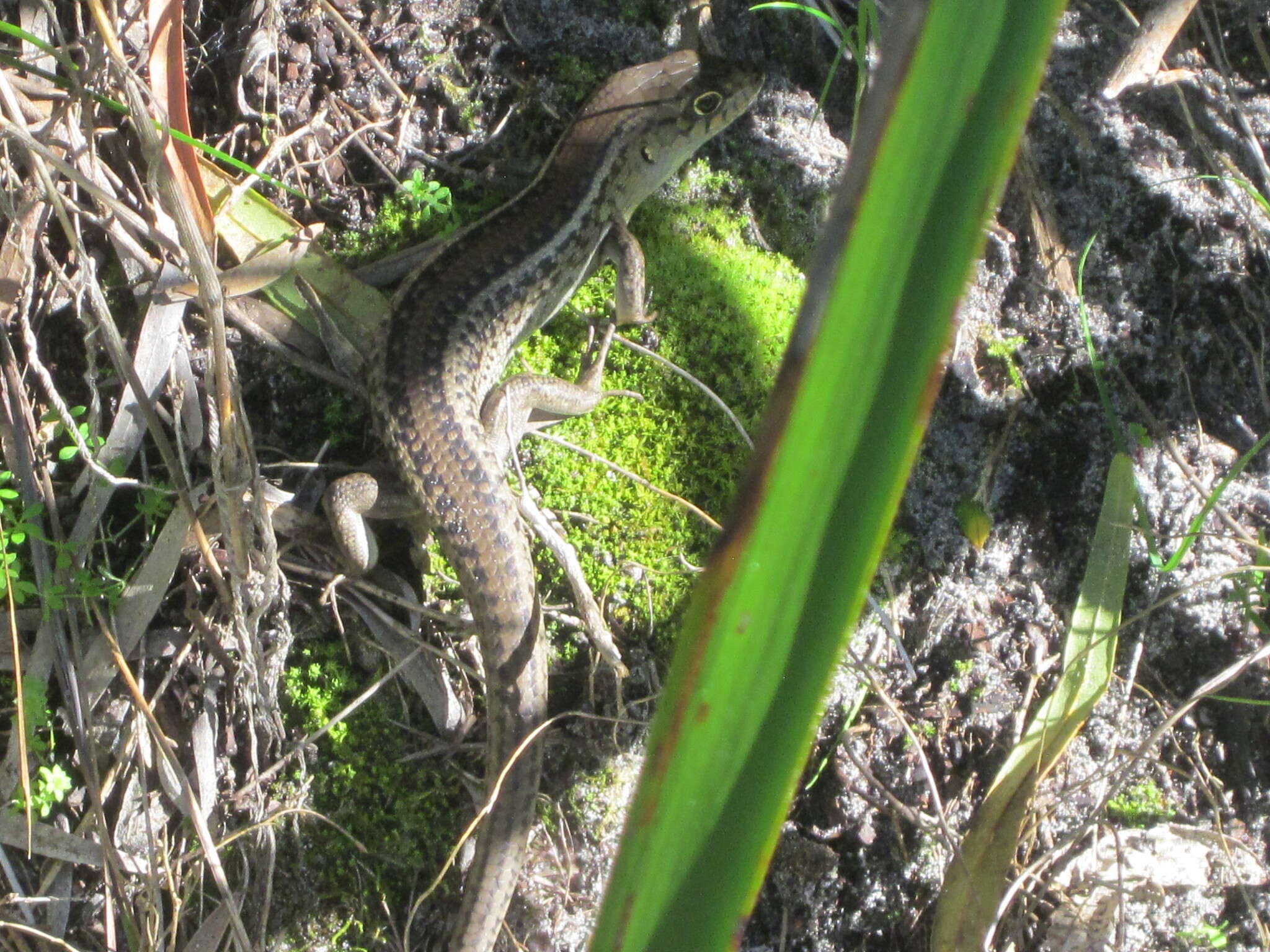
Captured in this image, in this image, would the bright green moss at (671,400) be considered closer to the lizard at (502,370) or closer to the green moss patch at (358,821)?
the lizard at (502,370)

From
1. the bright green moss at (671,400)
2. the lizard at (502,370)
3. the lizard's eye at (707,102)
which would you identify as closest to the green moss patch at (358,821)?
the lizard at (502,370)

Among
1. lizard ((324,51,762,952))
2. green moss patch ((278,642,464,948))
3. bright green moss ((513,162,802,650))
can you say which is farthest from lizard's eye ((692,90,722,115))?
green moss patch ((278,642,464,948))

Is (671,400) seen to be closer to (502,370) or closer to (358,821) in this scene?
(502,370)

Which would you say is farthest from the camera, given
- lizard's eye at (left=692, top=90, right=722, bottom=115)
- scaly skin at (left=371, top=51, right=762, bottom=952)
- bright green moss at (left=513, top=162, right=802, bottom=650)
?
lizard's eye at (left=692, top=90, right=722, bottom=115)

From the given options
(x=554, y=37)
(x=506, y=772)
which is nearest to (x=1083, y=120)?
(x=554, y=37)

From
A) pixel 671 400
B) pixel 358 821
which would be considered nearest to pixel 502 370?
pixel 671 400

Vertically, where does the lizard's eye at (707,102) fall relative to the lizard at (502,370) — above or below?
above

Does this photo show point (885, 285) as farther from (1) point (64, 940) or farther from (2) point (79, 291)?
(1) point (64, 940)

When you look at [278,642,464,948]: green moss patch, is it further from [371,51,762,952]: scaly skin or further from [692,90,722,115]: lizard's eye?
[692,90,722,115]: lizard's eye

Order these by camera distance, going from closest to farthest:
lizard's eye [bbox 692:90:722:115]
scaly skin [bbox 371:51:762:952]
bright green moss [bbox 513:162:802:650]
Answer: scaly skin [bbox 371:51:762:952]
bright green moss [bbox 513:162:802:650]
lizard's eye [bbox 692:90:722:115]
